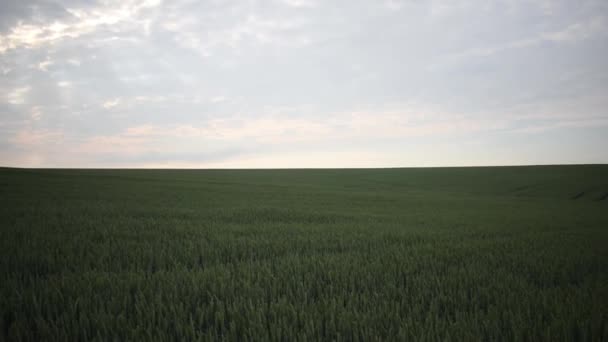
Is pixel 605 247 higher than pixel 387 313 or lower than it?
lower

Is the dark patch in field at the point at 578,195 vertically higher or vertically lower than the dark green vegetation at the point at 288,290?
lower

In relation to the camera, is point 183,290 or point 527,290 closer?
point 183,290

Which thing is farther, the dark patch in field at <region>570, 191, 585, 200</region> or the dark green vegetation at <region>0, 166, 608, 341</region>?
the dark patch in field at <region>570, 191, 585, 200</region>

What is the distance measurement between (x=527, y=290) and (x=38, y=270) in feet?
17.2

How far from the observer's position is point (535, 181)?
4188cm

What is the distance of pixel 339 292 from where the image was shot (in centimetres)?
283

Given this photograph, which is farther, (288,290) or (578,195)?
(578,195)

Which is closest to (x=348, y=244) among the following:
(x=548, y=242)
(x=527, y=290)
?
(x=527, y=290)

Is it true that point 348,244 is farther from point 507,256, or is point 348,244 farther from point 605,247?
point 605,247

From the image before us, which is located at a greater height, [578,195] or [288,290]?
[288,290]

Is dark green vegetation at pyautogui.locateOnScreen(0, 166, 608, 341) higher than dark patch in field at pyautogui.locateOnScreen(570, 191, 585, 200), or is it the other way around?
dark green vegetation at pyautogui.locateOnScreen(0, 166, 608, 341)

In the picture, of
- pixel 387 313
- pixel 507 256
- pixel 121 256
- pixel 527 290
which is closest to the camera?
pixel 387 313

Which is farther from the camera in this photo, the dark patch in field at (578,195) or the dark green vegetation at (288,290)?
the dark patch in field at (578,195)

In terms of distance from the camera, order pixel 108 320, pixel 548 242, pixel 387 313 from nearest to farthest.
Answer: pixel 108 320
pixel 387 313
pixel 548 242
